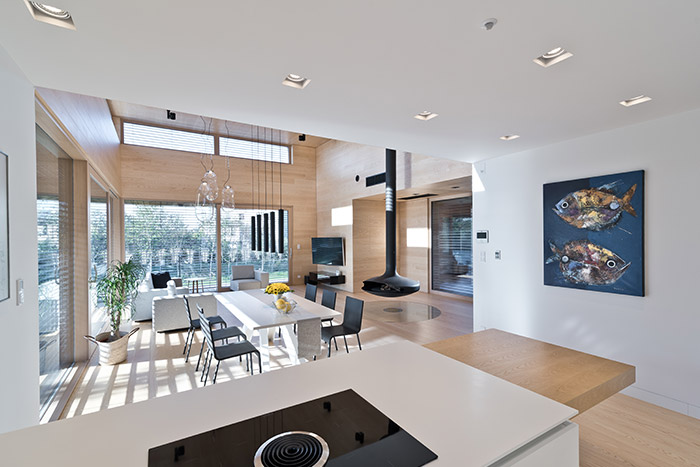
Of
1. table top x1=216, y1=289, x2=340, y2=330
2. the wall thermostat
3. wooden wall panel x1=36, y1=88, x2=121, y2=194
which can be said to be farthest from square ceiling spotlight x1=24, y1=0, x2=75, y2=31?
the wall thermostat

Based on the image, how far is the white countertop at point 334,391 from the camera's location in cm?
87

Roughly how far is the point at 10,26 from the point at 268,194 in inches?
301

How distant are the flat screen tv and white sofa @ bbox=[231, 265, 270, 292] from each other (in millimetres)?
1586

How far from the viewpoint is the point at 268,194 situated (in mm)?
9094

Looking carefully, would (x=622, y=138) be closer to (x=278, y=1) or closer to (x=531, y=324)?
(x=531, y=324)

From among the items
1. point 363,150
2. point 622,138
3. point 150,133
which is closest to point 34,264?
point 622,138

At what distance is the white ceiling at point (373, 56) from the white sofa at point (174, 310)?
10.1 ft

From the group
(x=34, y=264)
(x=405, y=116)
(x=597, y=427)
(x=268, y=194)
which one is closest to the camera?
(x=34, y=264)

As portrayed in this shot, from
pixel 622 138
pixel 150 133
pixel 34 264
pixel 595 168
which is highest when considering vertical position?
pixel 150 133

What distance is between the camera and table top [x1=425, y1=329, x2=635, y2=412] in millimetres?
1536

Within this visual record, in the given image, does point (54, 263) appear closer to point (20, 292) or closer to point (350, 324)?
point (20, 292)

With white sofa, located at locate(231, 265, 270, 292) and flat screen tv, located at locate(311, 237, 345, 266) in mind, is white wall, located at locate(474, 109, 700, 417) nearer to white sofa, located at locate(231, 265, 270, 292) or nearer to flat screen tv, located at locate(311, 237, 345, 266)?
flat screen tv, located at locate(311, 237, 345, 266)

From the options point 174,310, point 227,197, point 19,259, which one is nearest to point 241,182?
point 227,197

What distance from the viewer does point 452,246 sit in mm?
7340
